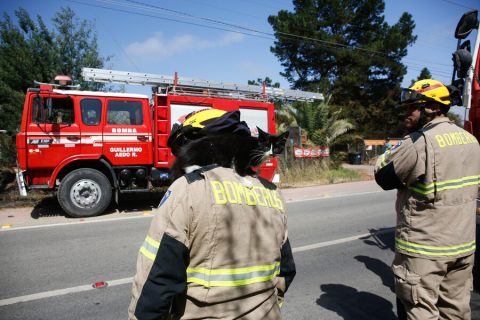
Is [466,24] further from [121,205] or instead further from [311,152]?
[311,152]

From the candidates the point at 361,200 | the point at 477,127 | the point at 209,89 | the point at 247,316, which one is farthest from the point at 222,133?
the point at 361,200

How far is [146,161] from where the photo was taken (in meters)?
8.14

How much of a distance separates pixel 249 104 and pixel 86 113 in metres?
4.18

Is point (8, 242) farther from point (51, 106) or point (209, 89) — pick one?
point (209, 89)

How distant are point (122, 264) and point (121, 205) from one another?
459 centimetres

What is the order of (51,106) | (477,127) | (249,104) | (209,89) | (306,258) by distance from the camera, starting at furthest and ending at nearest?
(249,104) < (209,89) < (51,106) < (306,258) < (477,127)

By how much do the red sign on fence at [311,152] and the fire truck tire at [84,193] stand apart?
8.54 metres

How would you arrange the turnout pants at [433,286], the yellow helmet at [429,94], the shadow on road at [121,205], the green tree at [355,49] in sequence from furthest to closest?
the green tree at [355,49]
the shadow on road at [121,205]
the yellow helmet at [429,94]
the turnout pants at [433,286]

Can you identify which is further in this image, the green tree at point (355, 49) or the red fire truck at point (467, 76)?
the green tree at point (355, 49)

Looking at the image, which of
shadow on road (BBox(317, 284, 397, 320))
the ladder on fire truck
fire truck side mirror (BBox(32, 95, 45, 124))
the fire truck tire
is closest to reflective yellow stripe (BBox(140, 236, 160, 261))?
shadow on road (BBox(317, 284, 397, 320))

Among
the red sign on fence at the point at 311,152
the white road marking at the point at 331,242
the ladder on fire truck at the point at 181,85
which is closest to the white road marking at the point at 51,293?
the white road marking at the point at 331,242

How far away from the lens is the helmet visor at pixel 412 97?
2.33 metres

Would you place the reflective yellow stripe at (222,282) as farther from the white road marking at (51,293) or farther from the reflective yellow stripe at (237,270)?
the white road marking at (51,293)

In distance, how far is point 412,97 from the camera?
7.76ft
